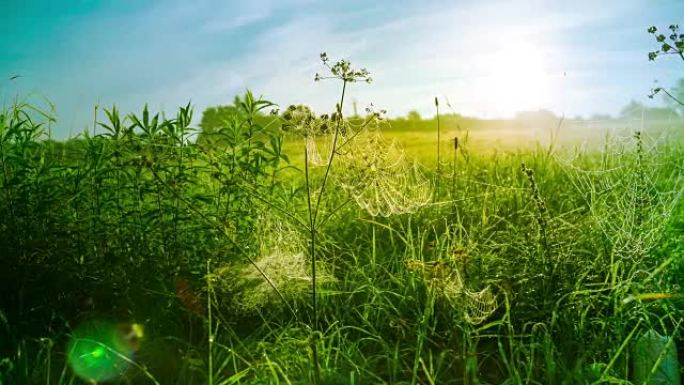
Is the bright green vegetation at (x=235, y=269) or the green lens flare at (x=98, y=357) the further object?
the bright green vegetation at (x=235, y=269)

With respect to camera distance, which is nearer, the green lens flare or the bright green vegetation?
the green lens flare

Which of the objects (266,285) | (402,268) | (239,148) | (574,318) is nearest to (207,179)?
(239,148)

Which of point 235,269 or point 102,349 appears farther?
point 235,269

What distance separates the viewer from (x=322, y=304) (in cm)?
365

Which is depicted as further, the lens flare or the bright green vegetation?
the bright green vegetation

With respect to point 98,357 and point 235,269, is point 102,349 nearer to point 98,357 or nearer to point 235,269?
point 98,357

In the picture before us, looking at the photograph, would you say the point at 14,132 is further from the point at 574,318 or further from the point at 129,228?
the point at 574,318

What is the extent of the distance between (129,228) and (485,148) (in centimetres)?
458

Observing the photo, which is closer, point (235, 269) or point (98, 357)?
point (98, 357)

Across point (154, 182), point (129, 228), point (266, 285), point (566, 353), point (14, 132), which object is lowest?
point (566, 353)

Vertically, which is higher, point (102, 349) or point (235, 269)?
point (235, 269)

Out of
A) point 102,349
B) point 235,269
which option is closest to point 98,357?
point 102,349

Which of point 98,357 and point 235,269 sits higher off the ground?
point 235,269

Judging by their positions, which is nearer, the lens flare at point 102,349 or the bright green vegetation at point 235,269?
the lens flare at point 102,349
